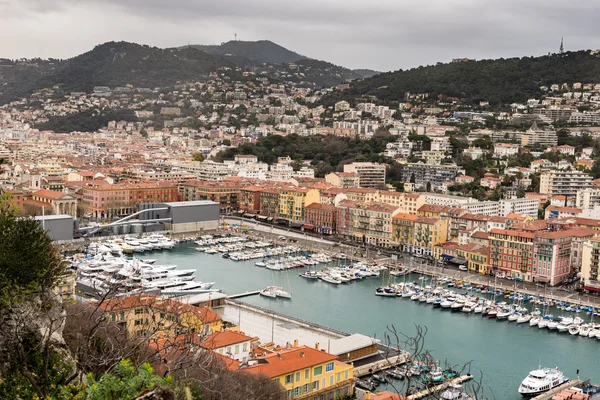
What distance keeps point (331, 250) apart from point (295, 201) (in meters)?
3.39

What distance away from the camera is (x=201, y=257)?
583 inches

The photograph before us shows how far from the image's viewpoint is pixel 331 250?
15.4 meters

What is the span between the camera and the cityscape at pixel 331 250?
392 cm

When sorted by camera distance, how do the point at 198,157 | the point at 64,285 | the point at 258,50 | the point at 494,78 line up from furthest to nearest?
the point at 258,50 → the point at 494,78 → the point at 198,157 → the point at 64,285

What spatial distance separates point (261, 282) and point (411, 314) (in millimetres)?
2964

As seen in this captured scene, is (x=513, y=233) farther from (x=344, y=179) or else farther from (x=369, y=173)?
(x=369, y=173)

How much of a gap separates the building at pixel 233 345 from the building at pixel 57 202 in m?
11.5

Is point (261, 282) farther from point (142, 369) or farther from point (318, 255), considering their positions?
point (142, 369)

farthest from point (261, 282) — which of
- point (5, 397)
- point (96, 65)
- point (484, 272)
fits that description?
point (96, 65)

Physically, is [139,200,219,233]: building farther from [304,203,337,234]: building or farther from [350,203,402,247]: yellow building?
[350,203,402,247]: yellow building

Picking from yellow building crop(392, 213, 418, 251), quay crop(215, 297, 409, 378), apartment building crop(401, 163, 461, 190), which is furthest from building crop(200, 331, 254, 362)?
apartment building crop(401, 163, 461, 190)

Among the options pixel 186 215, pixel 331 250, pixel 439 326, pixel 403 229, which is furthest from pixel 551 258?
pixel 186 215

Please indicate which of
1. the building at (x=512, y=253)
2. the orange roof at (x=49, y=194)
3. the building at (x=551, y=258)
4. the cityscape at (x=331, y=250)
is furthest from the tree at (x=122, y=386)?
the orange roof at (x=49, y=194)

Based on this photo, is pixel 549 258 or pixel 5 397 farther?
pixel 549 258
